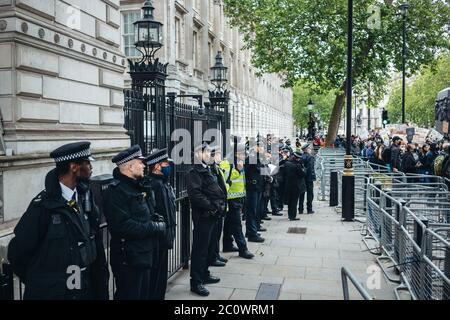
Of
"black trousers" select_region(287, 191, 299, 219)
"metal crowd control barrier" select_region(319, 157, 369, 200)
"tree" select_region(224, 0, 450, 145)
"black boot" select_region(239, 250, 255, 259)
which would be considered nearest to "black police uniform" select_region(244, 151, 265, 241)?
"black boot" select_region(239, 250, 255, 259)

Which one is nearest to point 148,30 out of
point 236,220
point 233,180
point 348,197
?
point 233,180

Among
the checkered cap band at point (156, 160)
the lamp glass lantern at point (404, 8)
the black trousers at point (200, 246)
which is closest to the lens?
the checkered cap band at point (156, 160)

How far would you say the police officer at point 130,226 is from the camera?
14.0 feet

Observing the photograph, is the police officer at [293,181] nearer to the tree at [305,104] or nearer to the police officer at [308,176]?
the police officer at [308,176]

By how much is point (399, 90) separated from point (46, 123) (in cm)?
7264

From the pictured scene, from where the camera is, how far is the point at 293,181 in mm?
11602

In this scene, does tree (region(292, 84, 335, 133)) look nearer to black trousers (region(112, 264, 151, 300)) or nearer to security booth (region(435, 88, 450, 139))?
security booth (region(435, 88, 450, 139))

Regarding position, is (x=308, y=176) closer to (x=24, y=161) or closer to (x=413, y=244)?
(x=413, y=244)

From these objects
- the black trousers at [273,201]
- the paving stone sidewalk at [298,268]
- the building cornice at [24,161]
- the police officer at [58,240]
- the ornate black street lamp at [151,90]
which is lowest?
the paving stone sidewalk at [298,268]

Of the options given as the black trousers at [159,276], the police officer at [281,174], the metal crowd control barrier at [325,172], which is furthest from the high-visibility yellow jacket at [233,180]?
the metal crowd control barrier at [325,172]

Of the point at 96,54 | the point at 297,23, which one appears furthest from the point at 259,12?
the point at 96,54

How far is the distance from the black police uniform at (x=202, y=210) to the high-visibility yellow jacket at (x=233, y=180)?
1333mm
